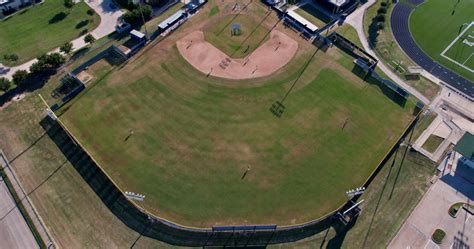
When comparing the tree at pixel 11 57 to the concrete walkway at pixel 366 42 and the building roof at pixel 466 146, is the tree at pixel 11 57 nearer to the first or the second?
the concrete walkway at pixel 366 42

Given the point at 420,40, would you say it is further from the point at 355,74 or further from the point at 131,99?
the point at 131,99

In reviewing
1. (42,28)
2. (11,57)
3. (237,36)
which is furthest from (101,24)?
(237,36)

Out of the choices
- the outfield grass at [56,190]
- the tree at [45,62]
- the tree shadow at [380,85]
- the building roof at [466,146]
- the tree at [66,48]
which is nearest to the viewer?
Answer: the outfield grass at [56,190]

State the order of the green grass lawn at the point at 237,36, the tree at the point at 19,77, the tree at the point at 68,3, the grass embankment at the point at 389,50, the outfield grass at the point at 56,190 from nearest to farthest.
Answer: the outfield grass at the point at 56,190 → the tree at the point at 19,77 → the grass embankment at the point at 389,50 → the green grass lawn at the point at 237,36 → the tree at the point at 68,3

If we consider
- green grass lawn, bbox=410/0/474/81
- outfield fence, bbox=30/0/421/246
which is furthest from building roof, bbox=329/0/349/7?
outfield fence, bbox=30/0/421/246

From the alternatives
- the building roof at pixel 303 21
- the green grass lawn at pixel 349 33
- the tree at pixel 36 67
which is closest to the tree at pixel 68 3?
the tree at pixel 36 67

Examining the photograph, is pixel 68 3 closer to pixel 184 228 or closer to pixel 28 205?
pixel 28 205
